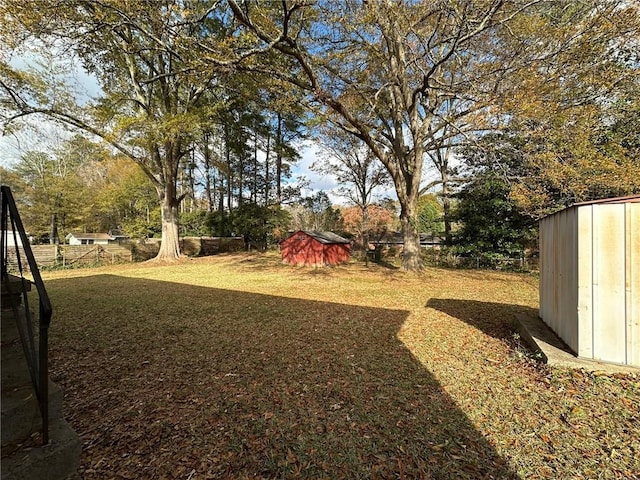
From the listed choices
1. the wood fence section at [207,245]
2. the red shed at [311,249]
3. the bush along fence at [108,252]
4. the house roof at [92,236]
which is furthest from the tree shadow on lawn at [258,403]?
the house roof at [92,236]

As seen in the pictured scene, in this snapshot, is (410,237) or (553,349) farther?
(410,237)

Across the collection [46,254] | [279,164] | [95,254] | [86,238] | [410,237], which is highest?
[279,164]

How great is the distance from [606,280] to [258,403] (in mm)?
3885

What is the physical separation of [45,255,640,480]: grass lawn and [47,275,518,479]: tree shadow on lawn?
1 cm

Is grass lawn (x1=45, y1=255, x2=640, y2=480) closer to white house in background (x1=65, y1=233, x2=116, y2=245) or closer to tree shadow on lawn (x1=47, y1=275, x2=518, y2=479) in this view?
tree shadow on lawn (x1=47, y1=275, x2=518, y2=479)

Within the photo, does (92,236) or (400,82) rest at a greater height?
(400,82)

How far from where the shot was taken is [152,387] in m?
3.26

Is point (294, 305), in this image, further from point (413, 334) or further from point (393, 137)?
point (393, 137)

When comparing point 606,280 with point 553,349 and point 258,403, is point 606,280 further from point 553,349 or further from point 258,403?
point 258,403

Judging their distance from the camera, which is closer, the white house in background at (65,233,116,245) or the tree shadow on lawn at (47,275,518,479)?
the tree shadow on lawn at (47,275,518,479)

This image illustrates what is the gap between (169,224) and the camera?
17562 mm

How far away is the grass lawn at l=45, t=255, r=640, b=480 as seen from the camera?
85.6 inches

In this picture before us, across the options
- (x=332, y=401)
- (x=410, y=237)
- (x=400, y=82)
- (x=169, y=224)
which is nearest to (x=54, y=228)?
(x=169, y=224)

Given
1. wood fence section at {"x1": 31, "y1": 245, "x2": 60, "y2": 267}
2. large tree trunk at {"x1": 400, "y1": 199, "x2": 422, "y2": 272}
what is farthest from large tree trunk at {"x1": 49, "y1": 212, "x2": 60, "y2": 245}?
large tree trunk at {"x1": 400, "y1": 199, "x2": 422, "y2": 272}
